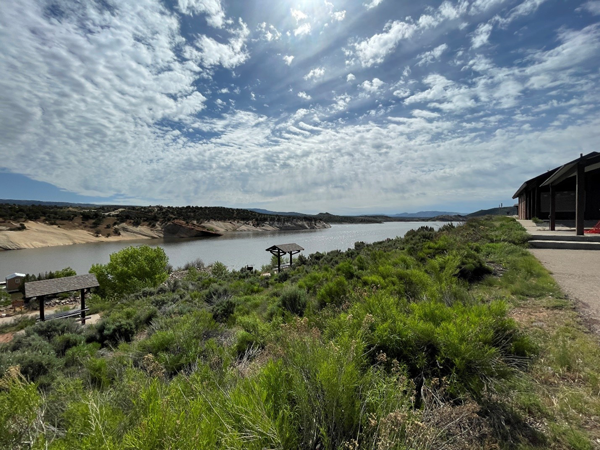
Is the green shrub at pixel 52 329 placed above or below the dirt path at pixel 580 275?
below

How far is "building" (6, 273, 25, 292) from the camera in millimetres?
18812

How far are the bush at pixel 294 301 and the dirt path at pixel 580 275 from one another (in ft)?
14.8

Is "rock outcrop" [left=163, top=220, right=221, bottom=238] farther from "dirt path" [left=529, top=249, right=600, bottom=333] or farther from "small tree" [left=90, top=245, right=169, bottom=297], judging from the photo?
"dirt path" [left=529, top=249, right=600, bottom=333]

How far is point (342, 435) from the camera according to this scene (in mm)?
1817

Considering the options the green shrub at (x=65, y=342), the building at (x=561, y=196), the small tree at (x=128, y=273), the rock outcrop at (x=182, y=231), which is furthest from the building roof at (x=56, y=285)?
the rock outcrop at (x=182, y=231)

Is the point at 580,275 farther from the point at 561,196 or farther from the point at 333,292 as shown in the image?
the point at 561,196

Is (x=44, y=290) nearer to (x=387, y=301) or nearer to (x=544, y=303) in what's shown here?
(x=387, y=301)

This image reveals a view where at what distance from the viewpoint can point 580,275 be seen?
6.45 meters

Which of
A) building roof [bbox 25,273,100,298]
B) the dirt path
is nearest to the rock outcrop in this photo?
building roof [bbox 25,273,100,298]

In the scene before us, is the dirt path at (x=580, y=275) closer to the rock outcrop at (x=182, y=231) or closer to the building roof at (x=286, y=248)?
the building roof at (x=286, y=248)

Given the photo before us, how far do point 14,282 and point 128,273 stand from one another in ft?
29.2

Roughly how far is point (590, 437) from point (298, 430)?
2.08 metres

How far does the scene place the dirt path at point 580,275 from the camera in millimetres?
4367

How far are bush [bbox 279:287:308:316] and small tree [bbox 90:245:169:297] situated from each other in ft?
47.8
